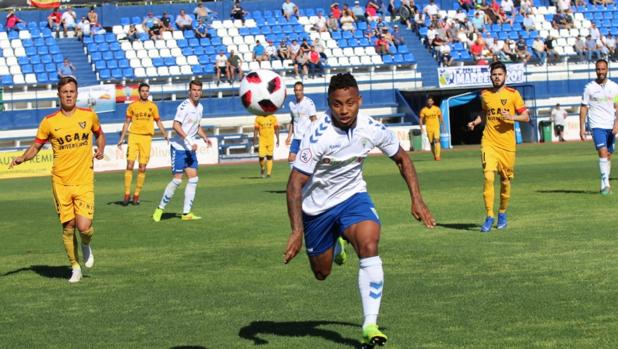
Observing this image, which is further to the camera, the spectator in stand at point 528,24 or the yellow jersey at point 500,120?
the spectator in stand at point 528,24

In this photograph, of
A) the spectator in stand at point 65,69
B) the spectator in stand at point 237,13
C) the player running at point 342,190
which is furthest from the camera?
the spectator in stand at point 237,13

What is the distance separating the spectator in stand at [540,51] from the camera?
175 feet

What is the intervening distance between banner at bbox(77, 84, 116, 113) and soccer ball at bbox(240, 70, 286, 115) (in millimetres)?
29539

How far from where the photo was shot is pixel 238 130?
1854 inches

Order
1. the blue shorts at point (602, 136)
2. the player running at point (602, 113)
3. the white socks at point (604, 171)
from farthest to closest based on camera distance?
the blue shorts at point (602, 136), the player running at point (602, 113), the white socks at point (604, 171)

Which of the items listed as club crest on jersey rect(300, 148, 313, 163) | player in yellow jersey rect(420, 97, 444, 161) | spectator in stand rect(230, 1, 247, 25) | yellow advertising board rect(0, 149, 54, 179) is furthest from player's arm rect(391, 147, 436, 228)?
spectator in stand rect(230, 1, 247, 25)

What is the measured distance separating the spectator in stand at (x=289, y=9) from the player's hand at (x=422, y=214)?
45.1 metres

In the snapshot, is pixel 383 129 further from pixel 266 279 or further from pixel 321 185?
pixel 266 279

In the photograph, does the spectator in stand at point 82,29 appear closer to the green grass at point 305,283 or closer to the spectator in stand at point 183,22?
the spectator in stand at point 183,22

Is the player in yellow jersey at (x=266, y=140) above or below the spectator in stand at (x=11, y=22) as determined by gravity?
below

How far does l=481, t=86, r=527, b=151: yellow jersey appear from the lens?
16.3 metres

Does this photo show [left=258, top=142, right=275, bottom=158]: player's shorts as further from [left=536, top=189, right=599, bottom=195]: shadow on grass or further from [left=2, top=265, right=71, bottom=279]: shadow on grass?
[left=2, top=265, right=71, bottom=279]: shadow on grass

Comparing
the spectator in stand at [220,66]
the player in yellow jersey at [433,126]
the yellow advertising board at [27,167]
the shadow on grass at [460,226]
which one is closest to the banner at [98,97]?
the yellow advertising board at [27,167]

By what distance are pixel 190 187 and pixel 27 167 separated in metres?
21.9
